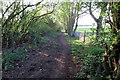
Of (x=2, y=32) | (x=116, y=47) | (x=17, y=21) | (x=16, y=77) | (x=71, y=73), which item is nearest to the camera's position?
(x=116, y=47)

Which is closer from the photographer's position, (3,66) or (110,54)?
(110,54)

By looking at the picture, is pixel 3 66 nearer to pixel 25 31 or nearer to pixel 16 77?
pixel 16 77

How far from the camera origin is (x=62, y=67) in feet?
19.3

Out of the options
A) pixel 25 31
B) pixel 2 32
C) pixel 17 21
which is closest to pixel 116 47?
pixel 2 32

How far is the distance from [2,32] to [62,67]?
203 inches

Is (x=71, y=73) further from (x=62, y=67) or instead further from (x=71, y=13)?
(x=71, y=13)

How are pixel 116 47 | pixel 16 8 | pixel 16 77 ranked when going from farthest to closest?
pixel 16 8 < pixel 16 77 < pixel 116 47

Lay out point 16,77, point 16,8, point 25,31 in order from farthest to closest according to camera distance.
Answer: point 25,31 → point 16,8 → point 16,77

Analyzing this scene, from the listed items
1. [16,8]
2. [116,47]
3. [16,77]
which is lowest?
[16,77]

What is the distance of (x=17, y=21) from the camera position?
10.2 metres

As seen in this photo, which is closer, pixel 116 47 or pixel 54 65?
pixel 116 47

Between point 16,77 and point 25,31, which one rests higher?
point 25,31

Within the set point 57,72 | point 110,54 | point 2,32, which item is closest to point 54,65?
point 57,72

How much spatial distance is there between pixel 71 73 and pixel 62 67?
0.79 metres
